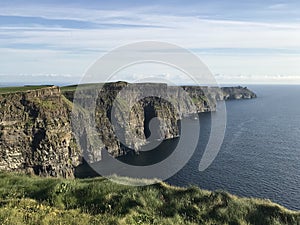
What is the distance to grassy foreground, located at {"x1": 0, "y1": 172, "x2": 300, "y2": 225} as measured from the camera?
14140mm

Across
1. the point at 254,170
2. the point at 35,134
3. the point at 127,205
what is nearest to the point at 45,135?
the point at 35,134

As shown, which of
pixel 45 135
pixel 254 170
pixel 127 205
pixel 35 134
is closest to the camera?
pixel 127 205

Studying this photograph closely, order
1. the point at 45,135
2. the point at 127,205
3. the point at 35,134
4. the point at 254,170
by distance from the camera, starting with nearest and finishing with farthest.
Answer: the point at 127,205, the point at 254,170, the point at 35,134, the point at 45,135

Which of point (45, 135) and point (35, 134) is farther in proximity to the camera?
point (45, 135)

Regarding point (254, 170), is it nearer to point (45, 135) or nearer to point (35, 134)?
point (45, 135)

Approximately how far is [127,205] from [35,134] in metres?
107

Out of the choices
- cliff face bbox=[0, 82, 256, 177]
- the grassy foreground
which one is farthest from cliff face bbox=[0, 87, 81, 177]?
the grassy foreground

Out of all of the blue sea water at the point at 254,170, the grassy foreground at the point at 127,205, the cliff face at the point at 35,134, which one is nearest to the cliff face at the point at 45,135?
the cliff face at the point at 35,134

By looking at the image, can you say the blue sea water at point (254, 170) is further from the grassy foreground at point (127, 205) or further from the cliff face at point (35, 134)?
the grassy foreground at point (127, 205)

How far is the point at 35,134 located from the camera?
116 metres

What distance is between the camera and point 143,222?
1440cm

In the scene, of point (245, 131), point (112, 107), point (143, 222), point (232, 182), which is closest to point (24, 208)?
point (143, 222)

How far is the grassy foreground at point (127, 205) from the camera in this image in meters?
14.1

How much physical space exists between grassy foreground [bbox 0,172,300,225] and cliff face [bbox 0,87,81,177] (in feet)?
314
